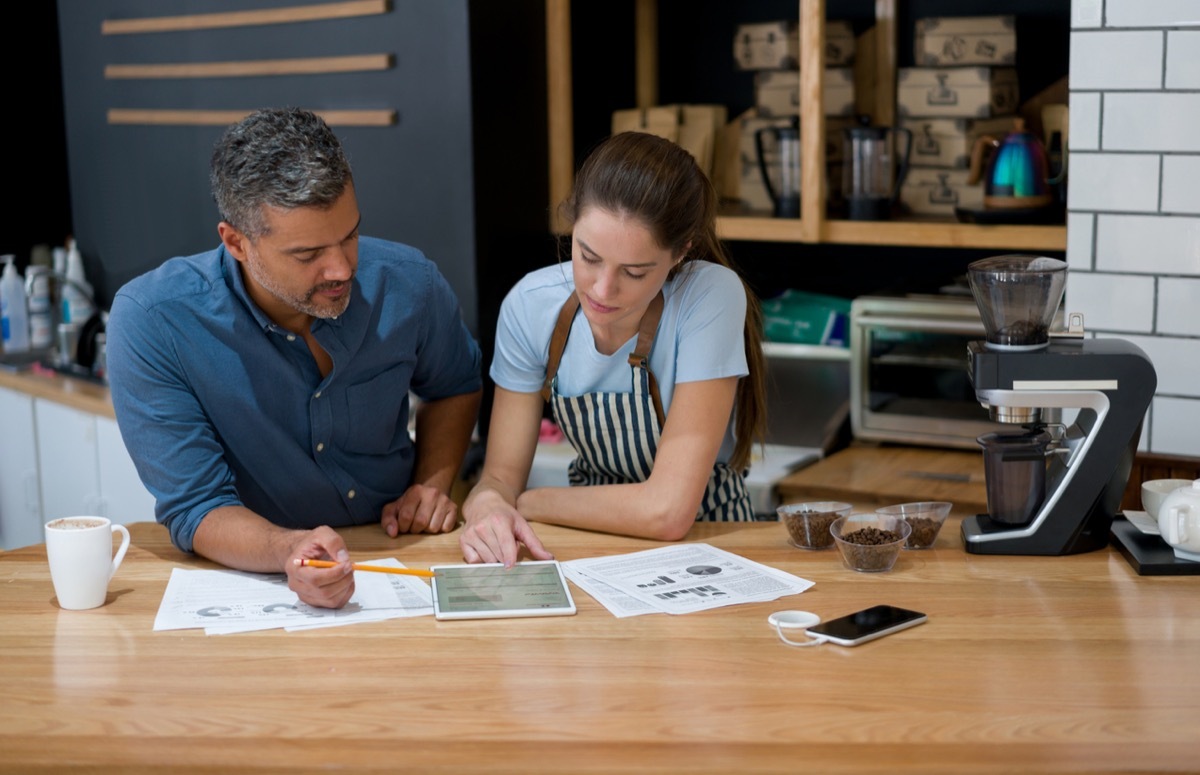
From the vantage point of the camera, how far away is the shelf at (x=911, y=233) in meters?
3.03

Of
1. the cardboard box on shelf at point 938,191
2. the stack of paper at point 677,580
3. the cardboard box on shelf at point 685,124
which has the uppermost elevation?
the cardboard box on shelf at point 685,124

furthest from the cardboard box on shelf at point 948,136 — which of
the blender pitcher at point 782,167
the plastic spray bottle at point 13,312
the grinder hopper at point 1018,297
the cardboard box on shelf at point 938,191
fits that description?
the plastic spray bottle at point 13,312

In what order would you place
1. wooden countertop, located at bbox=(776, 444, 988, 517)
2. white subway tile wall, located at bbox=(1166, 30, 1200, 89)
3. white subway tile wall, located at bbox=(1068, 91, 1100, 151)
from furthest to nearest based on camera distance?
wooden countertop, located at bbox=(776, 444, 988, 517) < white subway tile wall, located at bbox=(1068, 91, 1100, 151) < white subway tile wall, located at bbox=(1166, 30, 1200, 89)

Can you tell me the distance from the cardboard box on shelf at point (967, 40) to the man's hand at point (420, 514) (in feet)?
5.93

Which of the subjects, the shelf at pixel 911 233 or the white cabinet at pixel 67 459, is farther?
the white cabinet at pixel 67 459

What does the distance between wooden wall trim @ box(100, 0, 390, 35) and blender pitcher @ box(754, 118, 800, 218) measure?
1038mm

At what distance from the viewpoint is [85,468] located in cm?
381

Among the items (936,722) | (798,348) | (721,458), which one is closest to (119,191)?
(798,348)

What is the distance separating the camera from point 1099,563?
1.93m

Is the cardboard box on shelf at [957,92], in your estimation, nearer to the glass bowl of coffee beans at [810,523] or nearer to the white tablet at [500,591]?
the glass bowl of coffee beans at [810,523]

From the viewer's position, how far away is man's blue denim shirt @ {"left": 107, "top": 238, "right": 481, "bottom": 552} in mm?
1984

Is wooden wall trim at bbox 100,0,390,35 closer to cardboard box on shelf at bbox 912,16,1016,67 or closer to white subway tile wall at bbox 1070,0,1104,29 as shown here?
cardboard box on shelf at bbox 912,16,1016,67

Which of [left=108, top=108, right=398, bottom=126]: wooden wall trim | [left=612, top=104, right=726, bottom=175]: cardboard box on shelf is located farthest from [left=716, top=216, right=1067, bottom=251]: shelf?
[left=108, top=108, right=398, bottom=126]: wooden wall trim

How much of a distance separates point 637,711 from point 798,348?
2.06 metres
